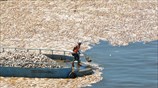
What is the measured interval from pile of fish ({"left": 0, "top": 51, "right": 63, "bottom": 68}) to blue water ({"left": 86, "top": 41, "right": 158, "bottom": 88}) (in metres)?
4.36

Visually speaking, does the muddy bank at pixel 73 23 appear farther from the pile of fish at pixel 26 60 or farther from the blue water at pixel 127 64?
the pile of fish at pixel 26 60

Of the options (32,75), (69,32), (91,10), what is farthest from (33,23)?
(32,75)

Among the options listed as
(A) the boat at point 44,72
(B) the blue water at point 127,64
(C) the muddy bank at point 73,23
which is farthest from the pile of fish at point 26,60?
(B) the blue water at point 127,64

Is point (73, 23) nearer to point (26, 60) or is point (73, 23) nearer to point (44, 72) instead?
point (26, 60)

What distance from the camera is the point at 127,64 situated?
3145 cm

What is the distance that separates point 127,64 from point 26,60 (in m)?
8.92

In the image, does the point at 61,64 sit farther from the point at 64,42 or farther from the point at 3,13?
the point at 3,13

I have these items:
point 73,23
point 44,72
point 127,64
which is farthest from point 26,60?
point 73,23

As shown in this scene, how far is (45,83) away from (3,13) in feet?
77.1

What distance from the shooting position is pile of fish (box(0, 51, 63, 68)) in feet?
93.7

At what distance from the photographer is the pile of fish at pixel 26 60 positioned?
28562 millimetres

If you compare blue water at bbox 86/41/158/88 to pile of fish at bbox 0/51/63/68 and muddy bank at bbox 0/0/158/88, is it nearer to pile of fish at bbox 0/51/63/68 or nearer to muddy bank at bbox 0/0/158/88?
muddy bank at bbox 0/0/158/88

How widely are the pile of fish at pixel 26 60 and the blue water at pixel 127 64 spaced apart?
14.3 ft

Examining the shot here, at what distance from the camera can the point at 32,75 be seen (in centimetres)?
2844
